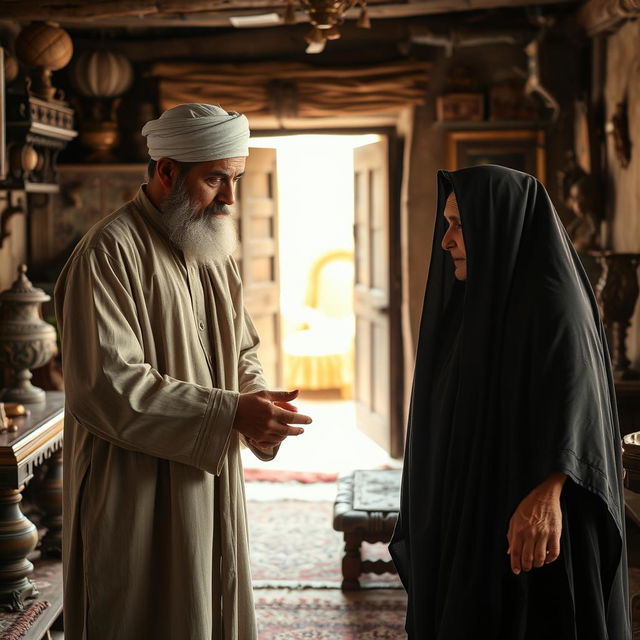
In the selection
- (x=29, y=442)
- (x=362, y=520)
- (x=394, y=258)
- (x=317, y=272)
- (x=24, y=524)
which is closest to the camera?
(x=29, y=442)

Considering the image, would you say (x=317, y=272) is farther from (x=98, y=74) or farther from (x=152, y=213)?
(x=152, y=213)

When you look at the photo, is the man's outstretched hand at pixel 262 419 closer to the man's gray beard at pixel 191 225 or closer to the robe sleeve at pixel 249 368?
the robe sleeve at pixel 249 368

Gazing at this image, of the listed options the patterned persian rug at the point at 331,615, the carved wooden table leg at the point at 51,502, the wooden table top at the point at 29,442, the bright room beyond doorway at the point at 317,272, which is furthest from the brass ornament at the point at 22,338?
the bright room beyond doorway at the point at 317,272

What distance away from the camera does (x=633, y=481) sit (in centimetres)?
288

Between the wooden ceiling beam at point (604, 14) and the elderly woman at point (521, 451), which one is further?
the wooden ceiling beam at point (604, 14)

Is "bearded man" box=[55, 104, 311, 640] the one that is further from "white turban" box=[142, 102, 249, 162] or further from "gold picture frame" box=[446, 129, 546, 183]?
"gold picture frame" box=[446, 129, 546, 183]

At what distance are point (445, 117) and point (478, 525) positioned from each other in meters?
4.52

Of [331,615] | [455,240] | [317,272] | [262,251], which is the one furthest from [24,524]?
[317,272]

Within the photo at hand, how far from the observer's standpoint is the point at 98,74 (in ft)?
19.9

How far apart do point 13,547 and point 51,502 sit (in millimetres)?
758

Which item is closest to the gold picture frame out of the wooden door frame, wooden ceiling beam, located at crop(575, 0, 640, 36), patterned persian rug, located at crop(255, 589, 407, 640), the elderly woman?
the wooden door frame

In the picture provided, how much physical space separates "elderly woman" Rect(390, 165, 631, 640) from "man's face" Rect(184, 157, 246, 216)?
0.63 m

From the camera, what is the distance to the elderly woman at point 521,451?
2.03 m

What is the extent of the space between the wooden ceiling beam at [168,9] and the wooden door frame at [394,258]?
1101 millimetres
